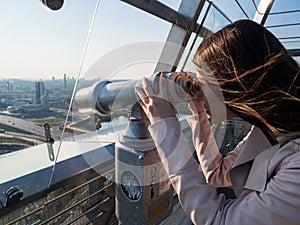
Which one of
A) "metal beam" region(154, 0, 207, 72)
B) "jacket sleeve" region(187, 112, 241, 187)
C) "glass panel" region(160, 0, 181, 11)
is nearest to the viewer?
"jacket sleeve" region(187, 112, 241, 187)

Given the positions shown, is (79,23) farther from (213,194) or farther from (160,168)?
(213,194)

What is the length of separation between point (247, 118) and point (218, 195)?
0.73 ft

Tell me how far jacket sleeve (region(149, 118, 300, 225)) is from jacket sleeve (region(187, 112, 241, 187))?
0.89ft

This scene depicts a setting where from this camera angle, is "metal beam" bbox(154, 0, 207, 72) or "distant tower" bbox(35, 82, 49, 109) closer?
"distant tower" bbox(35, 82, 49, 109)

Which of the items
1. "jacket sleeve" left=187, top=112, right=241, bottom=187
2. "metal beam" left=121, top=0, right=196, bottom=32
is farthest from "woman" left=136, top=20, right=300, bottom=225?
"metal beam" left=121, top=0, right=196, bottom=32

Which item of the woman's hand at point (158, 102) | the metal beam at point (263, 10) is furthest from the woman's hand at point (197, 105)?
the metal beam at point (263, 10)

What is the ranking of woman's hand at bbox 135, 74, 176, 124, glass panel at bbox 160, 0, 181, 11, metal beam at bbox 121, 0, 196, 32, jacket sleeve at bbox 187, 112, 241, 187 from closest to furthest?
woman's hand at bbox 135, 74, 176, 124 → jacket sleeve at bbox 187, 112, 241, 187 → metal beam at bbox 121, 0, 196, 32 → glass panel at bbox 160, 0, 181, 11

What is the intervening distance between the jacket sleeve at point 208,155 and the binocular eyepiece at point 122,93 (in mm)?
195

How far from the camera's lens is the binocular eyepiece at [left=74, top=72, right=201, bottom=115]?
68 cm

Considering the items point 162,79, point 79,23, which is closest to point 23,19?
point 79,23

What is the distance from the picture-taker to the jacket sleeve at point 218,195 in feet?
1.61

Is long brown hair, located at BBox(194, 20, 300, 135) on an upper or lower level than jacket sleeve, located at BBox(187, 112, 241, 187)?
upper

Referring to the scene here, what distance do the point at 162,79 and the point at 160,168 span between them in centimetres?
31

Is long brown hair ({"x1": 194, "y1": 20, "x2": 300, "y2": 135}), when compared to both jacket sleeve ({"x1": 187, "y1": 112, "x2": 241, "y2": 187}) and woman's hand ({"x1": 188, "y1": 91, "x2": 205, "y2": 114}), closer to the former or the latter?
woman's hand ({"x1": 188, "y1": 91, "x2": 205, "y2": 114})
